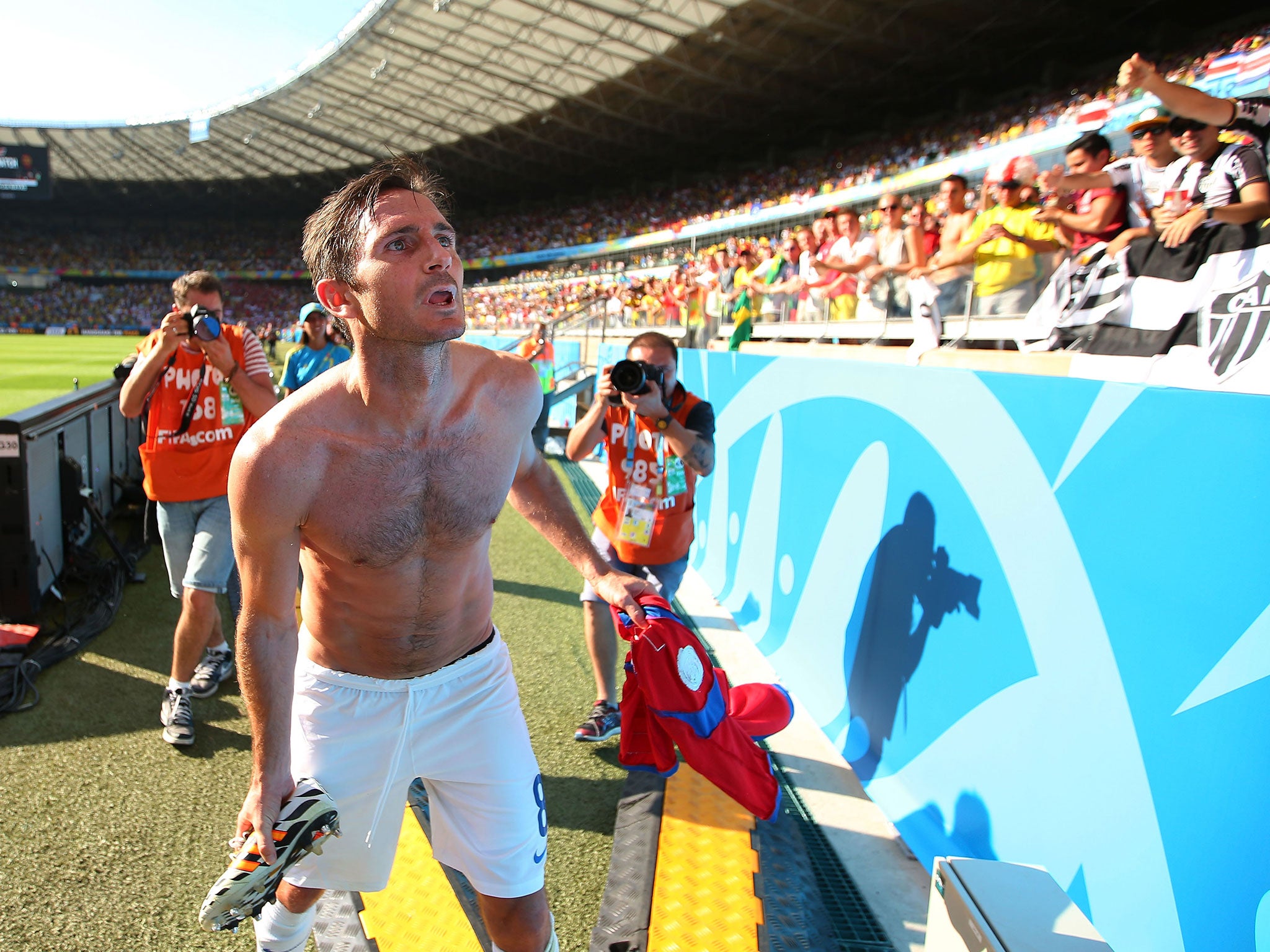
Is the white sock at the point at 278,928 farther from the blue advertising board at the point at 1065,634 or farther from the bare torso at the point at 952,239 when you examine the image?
the bare torso at the point at 952,239

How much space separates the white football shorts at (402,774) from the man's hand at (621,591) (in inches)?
19.8

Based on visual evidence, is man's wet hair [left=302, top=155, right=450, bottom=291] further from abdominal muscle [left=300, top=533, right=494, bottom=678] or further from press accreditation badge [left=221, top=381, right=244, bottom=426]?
press accreditation badge [left=221, top=381, right=244, bottom=426]

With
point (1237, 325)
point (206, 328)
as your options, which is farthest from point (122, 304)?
point (1237, 325)

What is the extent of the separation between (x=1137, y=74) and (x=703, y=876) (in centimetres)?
371

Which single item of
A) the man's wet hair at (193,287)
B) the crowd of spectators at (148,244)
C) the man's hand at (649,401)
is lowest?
the man's hand at (649,401)

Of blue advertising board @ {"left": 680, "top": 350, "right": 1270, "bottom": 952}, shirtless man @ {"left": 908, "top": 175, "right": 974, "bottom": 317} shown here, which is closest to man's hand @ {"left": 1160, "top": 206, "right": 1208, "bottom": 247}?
blue advertising board @ {"left": 680, "top": 350, "right": 1270, "bottom": 952}

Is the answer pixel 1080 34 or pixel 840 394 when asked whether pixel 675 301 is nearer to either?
pixel 840 394

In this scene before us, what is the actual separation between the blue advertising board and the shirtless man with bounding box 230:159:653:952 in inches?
58.8

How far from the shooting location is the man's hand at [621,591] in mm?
2281

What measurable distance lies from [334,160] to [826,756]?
4503cm

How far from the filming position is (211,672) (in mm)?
3943

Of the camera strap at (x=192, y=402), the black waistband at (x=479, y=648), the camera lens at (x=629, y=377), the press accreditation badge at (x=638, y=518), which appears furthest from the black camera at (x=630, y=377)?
the camera strap at (x=192, y=402)

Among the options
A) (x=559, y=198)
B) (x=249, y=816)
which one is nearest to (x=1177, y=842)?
(x=249, y=816)

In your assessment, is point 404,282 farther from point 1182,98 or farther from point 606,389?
point 1182,98
